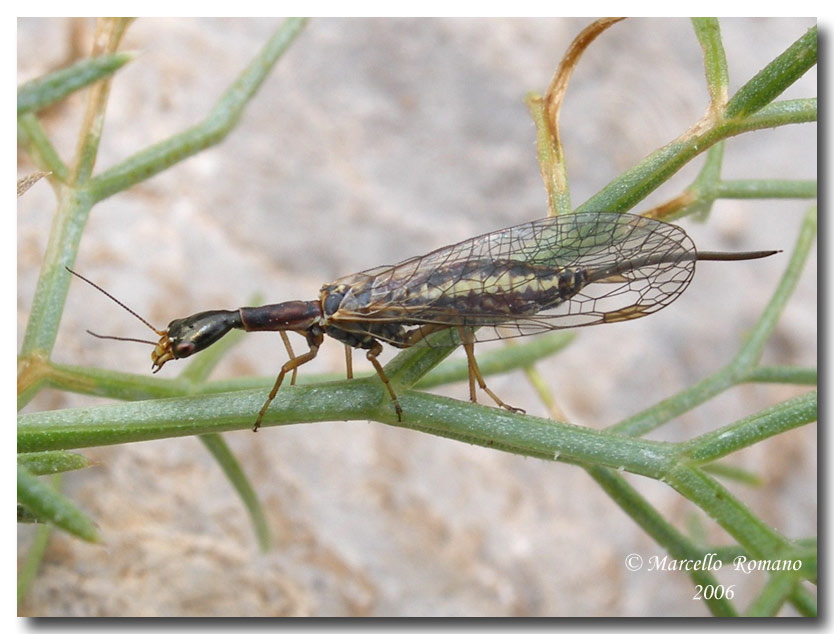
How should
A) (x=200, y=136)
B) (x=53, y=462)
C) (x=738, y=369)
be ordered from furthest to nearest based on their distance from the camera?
1. (x=738, y=369)
2. (x=200, y=136)
3. (x=53, y=462)

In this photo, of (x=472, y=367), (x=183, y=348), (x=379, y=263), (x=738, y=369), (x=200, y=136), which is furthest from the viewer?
(x=379, y=263)

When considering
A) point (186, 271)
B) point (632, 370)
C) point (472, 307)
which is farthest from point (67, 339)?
point (632, 370)

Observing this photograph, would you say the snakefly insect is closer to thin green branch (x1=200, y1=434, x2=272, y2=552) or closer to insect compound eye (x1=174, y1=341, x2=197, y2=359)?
insect compound eye (x1=174, y1=341, x2=197, y2=359)

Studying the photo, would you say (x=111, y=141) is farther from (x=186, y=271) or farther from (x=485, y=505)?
(x=485, y=505)

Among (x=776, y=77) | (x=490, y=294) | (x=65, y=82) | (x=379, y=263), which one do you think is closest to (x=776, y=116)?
(x=776, y=77)

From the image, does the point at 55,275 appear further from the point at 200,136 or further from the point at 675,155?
the point at 675,155

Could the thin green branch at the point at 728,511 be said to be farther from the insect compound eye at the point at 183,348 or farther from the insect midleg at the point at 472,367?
the insect compound eye at the point at 183,348

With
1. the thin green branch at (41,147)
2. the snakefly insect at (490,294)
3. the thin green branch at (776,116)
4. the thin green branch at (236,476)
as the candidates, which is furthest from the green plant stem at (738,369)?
the thin green branch at (41,147)
